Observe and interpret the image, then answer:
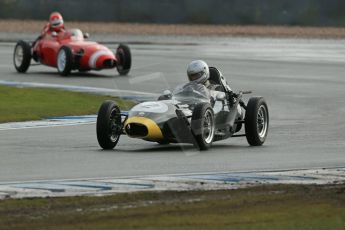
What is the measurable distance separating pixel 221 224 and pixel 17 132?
8.65 m

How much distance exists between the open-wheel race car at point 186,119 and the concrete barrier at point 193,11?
29933 millimetres

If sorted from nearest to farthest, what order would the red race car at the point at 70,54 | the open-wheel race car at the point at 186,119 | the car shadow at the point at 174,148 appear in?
1. the open-wheel race car at the point at 186,119
2. the car shadow at the point at 174,148
3. the red race car at the point at 70,54

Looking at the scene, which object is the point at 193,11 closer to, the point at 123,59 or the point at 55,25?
the point at 55,25

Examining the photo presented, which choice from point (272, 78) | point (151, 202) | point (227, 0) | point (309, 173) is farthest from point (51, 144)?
point (227, 0)

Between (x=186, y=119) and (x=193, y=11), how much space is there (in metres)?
32.6

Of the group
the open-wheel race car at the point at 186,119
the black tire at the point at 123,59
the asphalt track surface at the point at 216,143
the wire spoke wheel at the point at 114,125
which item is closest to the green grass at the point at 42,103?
the asphalt track surface at the point at 216,143

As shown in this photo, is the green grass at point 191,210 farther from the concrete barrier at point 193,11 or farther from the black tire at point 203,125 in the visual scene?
the concrete barrier at point 193,11

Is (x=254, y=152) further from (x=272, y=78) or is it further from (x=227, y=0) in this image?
(x=227, y=0)

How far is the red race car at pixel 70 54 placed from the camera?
97.8ft

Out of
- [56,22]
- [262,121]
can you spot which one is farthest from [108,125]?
[56,22]

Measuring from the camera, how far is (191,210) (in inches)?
411

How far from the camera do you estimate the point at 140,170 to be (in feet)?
43.4

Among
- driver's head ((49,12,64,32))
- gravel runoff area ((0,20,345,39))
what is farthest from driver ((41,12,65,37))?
gravel runoff area ((0,20,345,39))

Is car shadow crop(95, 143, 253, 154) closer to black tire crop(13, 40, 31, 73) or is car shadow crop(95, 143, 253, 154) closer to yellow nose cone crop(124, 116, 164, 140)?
yellow nose cone crop(124, 116, 164, 140)
